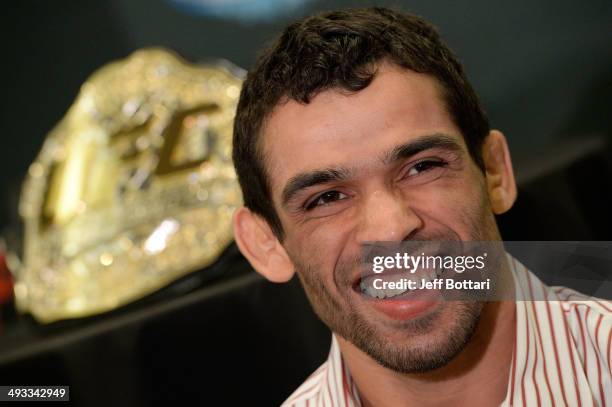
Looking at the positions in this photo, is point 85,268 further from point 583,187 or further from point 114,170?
point 583,187

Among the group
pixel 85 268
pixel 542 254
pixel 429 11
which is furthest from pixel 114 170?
pixel 542 254

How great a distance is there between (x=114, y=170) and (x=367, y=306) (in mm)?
462

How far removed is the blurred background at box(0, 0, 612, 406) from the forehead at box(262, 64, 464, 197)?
17 cm

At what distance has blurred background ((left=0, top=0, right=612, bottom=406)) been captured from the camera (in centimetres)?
72

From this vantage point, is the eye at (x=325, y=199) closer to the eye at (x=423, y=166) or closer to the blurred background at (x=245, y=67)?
the eye at (x=423, y=166)

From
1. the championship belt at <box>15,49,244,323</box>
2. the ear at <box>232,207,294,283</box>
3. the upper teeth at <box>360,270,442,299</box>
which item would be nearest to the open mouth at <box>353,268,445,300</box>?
the upper teeth at <box>360,270,442,299</box>

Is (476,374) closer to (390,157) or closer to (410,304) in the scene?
(410,304)

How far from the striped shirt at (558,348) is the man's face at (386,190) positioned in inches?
2.5

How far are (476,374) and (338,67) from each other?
290mm

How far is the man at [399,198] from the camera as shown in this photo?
0.59 meters

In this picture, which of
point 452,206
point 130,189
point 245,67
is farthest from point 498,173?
point 130,189

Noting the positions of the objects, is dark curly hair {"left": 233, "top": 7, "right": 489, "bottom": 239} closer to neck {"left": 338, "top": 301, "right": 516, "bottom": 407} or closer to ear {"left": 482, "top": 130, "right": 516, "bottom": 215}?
ear {"left": 482, "top": 130, "right": 516, "bottom": 215}

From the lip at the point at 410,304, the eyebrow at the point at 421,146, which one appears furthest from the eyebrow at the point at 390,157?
the lip at the point at 410,304

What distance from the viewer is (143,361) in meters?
0.83
